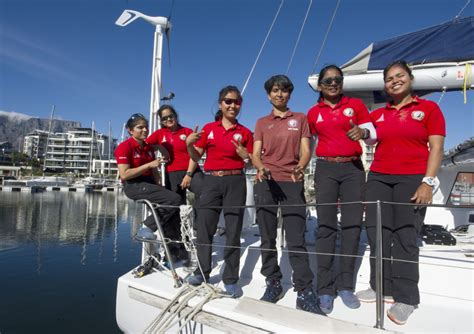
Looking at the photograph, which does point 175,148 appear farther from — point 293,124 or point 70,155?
point 70,155

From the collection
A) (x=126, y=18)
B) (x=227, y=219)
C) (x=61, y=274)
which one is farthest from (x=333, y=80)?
(x=61, y=274)

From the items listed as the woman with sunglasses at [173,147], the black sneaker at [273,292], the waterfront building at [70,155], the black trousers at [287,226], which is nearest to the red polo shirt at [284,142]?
the black trousers at [287,226]

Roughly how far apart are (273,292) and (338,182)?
4.21 feet

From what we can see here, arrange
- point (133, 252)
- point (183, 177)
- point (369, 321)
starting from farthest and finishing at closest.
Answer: point (133, 252), point (183, 177), point (369, 321)

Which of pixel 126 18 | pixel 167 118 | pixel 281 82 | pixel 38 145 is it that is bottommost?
pixel 167 118

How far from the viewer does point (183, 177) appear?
14.8ft

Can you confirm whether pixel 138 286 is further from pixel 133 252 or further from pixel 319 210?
pixel 133 252

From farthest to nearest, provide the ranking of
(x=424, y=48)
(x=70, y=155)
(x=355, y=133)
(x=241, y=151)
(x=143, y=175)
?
(x=70, y=155), (x=424, y=48), (x=143, y=175), (x=241, y=151), (x=355, y=133)

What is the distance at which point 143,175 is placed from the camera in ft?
14.0

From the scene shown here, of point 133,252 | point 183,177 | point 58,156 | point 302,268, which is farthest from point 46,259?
point 58,156

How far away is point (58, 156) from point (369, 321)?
4127 inches

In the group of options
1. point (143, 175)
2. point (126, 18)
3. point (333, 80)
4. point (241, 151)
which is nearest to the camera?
point (333, 80)

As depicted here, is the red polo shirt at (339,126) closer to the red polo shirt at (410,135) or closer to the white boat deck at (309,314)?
the red polo shirt at (410,135)

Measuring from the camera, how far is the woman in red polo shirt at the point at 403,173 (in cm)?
276
